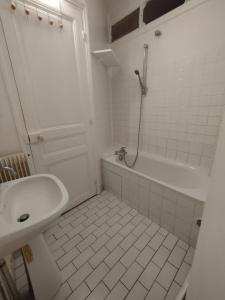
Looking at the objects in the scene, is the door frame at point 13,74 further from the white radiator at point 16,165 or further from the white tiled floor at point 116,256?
the white tiled floor at point 116,256

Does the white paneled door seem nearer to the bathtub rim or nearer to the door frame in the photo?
the door frame

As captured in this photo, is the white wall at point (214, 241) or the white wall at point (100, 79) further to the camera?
the white wall at point (100, 79)

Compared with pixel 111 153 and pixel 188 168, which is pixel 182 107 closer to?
pixel 188 168

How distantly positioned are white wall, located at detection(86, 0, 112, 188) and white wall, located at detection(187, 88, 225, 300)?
5.35 feet

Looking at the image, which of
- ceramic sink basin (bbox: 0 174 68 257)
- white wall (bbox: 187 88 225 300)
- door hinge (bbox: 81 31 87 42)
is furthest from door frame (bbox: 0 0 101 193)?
white wall (bbox: 187 88 225 300)

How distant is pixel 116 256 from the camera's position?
125 cm

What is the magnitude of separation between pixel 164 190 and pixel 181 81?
4.00ft

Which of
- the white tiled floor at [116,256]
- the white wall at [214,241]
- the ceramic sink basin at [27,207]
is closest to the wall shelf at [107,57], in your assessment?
the ceramic sink basin at [27,207]

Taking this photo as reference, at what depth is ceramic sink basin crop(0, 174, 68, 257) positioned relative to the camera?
0.57 meters

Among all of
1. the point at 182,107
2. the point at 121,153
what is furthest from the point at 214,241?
the point at 121,153

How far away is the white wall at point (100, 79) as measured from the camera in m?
1.81

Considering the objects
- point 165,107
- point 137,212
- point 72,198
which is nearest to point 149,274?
point 137,212

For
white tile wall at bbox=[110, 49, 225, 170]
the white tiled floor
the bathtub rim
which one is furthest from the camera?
white tile wall at bbox=[110, 49, 225, 170]

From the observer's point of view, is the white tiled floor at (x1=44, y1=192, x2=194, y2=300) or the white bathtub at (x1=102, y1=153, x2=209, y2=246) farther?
the white bathtub at (x1=102, y1=153, x2=209, y2=246)
